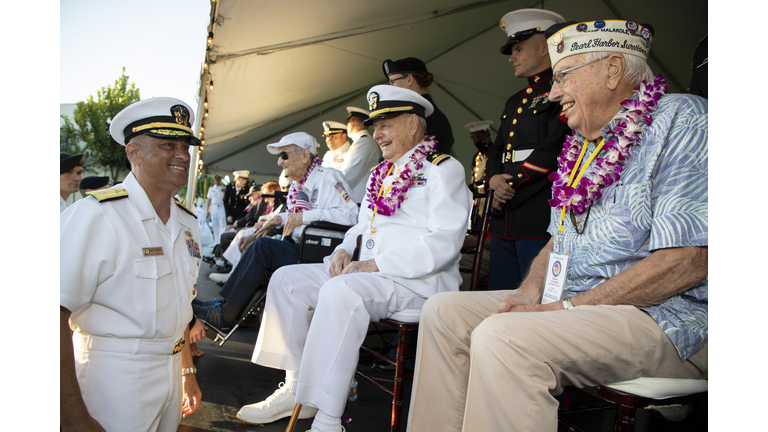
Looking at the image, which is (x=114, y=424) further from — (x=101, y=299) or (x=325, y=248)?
(x=325, y=248)

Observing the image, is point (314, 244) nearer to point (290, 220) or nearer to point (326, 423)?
point (290, 220)

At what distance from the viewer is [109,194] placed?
4.35 feet

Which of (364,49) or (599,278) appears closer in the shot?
(599,278)

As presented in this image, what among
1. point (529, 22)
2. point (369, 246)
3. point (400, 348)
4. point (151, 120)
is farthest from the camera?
point (529, 22)

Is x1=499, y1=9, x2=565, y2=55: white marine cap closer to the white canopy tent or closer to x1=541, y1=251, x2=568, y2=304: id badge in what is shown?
x1=541, y1=251, x2=568, y2=304: id badge

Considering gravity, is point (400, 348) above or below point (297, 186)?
below

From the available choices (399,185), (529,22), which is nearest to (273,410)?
(399,185)

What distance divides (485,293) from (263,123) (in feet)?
25.5

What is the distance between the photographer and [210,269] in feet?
24.3

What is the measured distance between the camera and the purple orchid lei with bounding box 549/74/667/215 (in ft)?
4.40

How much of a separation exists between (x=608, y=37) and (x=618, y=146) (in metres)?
0.37

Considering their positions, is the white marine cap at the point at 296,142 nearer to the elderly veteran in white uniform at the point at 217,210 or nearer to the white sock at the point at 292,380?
the white sock at the point at 292,380

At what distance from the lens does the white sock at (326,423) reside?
1.68 meters

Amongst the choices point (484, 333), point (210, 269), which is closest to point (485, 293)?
point (484, 333)
